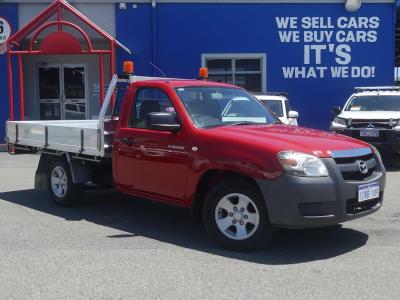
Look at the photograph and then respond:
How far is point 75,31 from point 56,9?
1.57 meters

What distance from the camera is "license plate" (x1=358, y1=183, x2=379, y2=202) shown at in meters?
5.70

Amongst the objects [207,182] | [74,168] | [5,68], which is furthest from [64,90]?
[207,182]

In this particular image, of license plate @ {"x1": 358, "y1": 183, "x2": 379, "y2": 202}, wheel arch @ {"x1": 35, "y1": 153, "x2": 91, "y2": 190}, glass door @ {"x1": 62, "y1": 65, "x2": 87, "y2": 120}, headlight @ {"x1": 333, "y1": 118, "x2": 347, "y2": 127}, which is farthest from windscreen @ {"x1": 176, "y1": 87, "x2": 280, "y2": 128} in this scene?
glass door @ {"x1": 62, "y1": 65, "x2": 87, "y2": 120}

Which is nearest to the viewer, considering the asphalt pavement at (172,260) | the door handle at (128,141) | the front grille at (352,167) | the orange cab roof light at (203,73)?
the asphalt pavement at (172,260)

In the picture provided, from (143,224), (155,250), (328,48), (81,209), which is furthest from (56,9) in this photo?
(155,250)

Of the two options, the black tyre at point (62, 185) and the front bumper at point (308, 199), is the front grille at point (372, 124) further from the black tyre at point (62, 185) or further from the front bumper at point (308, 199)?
the front bumper at point (308, 199)

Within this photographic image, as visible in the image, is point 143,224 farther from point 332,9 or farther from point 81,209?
point 332,9

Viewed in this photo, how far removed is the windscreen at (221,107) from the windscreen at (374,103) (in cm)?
707

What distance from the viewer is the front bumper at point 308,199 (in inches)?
211

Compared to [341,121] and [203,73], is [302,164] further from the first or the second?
[341,121]

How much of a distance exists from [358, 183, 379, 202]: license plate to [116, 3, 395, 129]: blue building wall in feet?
38.7

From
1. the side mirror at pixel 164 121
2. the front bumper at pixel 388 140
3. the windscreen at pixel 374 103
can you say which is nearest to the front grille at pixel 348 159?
the side mirror at pixel 164 121

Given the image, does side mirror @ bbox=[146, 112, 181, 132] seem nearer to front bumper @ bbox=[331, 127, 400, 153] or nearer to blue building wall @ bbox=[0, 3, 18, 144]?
front bumper @ bbox=[331, 127, 400, 153]

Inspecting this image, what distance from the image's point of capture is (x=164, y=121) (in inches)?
246
